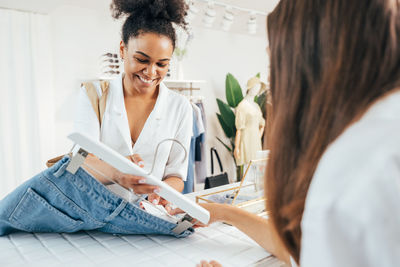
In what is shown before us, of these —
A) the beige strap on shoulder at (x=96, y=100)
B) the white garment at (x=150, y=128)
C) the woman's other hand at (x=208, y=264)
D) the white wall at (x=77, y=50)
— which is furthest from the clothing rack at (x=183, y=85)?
the woman's other hand at (x=208, y=264)

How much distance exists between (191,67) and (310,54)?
3715 millimetres

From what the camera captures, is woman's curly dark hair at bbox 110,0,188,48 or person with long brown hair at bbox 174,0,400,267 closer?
person with long brown hair at bbox 174,0,400,267

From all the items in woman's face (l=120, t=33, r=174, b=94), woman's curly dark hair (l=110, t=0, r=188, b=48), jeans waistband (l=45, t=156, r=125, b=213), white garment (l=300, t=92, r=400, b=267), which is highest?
woman's curly dark hair (l=110, t=0, r=188, b=48)

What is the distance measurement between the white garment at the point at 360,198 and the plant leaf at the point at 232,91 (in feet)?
12.6

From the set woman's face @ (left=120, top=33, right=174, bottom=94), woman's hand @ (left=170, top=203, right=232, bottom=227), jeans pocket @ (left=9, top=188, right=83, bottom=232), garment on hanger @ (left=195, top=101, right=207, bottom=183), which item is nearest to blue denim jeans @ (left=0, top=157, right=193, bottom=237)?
jeans pocket @ (left=9, top=188, right=83, bottom=232)

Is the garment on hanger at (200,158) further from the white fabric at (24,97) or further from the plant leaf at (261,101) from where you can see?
the white fabric at (24,97)

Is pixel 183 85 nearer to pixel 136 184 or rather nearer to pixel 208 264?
pixel 136 184

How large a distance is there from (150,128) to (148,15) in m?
0.49

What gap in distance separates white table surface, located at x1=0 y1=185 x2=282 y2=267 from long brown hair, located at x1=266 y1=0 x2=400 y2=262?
47 centimetres

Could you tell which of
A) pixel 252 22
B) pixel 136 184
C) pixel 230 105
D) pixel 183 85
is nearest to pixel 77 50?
pixel 183 85

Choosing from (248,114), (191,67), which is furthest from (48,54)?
(248,114)

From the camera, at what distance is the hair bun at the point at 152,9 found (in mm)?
1279

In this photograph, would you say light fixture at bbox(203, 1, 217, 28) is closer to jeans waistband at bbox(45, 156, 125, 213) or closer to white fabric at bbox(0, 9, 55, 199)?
white fabric at bbox(0, 9, 55, 199)

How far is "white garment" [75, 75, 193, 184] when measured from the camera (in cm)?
133
